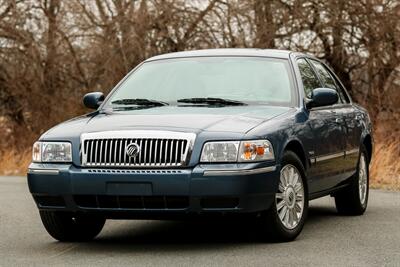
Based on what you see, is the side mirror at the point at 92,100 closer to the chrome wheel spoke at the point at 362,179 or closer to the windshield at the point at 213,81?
the windshield at the point at 213,81

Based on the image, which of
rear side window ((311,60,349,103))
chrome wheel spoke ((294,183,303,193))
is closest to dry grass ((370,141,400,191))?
rear side window ((311,60,349,103))

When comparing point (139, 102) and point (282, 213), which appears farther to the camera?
point (139, 102)

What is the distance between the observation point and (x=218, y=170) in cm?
779

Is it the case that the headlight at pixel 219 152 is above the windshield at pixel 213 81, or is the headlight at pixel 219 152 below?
below

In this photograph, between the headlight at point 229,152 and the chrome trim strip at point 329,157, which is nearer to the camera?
the headlight at point 229,152

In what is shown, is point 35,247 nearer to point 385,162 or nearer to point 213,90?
point 213,90

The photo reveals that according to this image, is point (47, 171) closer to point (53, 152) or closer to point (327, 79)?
point (53, 152)

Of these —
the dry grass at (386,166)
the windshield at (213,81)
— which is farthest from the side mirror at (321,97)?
the dry grass at (386,166)

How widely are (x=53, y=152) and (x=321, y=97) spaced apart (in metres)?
2.47

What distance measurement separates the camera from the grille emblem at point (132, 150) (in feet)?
25.9

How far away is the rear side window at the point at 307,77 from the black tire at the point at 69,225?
2266mm

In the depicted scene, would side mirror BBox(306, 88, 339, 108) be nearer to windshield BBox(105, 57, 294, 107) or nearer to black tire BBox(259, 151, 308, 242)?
windshield BBox(105, 57, 294, 107)

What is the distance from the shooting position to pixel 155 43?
73.4 feet

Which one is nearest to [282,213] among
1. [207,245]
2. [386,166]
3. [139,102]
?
[207,245]
